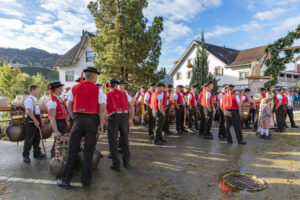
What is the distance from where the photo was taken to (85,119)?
3.45 metres

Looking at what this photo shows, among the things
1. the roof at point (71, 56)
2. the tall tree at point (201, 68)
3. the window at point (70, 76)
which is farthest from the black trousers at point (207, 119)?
the window at point (70, 76)

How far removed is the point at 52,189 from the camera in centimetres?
350

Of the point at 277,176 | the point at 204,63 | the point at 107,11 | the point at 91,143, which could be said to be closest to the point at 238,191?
the point at 277,176

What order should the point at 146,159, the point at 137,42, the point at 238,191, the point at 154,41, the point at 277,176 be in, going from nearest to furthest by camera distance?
the point at 238,191, the point at 277,176, the point at 146,159, the point at 137,42, the point at 154,41

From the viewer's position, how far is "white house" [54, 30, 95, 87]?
25938 mm

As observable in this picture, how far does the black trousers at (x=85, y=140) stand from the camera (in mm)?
3457

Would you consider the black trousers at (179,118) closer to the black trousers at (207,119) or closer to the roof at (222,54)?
the black trousers at (207,119)

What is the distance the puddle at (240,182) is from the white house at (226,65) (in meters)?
20.6

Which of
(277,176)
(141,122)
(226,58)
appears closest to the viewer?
(277,176)

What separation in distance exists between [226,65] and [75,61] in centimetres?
2174

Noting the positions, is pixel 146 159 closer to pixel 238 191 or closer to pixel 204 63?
pixel 238 191

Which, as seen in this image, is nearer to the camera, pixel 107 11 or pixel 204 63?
pixel 107 11

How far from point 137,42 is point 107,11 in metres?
2.81

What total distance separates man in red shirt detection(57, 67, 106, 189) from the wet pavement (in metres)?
0.33
